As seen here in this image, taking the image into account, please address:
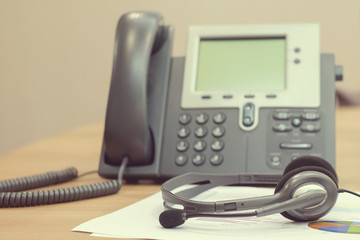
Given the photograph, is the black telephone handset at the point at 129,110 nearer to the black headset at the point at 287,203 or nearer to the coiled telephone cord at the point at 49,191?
the coiled telephone cord at the point at 49,191

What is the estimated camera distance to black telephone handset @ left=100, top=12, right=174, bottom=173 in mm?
693

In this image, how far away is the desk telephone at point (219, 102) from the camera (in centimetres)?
69

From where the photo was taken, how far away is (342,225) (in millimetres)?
447

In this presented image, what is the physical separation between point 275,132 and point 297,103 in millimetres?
46

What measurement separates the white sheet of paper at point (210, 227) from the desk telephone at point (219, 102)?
0.52 feet

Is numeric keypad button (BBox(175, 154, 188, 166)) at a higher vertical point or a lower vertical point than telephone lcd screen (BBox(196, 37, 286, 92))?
lower

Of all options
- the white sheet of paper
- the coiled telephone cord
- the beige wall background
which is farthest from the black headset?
the beige wall background

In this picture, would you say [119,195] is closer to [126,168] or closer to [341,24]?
[126,168]

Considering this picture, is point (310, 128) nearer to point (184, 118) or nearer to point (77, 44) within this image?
point (184, 118)

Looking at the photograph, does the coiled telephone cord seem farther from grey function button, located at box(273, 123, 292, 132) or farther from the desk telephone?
grey function button, located at box(273, 123, 292, 132)

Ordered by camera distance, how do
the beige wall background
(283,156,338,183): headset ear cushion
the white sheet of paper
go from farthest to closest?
the beige wall background < (283,156,338,183): headset ear cushion < the white sheet of paper

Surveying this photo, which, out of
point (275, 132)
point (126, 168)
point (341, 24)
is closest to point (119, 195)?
point (126, 168)

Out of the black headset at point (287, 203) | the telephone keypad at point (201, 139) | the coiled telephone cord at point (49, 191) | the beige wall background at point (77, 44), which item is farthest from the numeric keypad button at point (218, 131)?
the beige wall background at point (77, 44)

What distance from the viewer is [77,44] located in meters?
2.28
